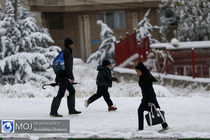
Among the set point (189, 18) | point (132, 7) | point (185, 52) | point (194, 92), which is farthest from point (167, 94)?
point (132, 7)

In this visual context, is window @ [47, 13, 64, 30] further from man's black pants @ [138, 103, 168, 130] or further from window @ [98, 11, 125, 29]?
man's black pants @ [138, 103, 168, 130]

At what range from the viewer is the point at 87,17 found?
2977 centimetres

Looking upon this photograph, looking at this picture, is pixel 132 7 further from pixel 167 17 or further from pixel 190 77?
pixel 190 77

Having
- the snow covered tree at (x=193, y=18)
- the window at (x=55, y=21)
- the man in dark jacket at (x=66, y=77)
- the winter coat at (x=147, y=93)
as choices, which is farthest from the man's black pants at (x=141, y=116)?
the window at (x=55, y=21)

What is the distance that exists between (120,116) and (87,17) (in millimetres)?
20384

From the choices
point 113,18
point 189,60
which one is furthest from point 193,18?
point 113,18

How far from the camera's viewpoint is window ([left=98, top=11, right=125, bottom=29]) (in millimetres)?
29625

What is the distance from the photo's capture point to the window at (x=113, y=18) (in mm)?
29625

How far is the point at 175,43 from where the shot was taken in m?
18.3

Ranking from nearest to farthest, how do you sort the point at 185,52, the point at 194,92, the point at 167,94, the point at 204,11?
the point at 167,94
the point at 194,92
the point at 185,52
the point at 204,11

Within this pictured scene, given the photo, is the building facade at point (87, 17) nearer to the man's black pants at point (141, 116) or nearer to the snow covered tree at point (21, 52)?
the snow covered tree at point (21, 52)

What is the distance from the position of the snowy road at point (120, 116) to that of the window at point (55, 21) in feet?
59.6

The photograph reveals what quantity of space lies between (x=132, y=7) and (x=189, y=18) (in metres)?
6.48

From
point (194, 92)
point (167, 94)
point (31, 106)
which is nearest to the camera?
point (31, 106)
